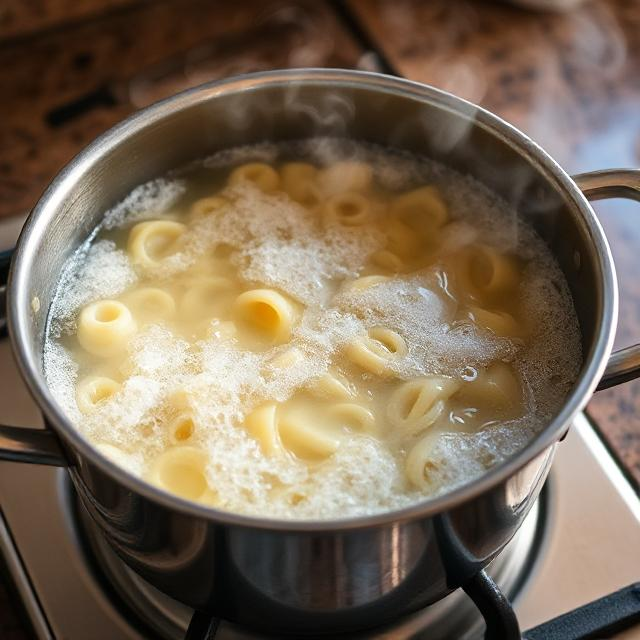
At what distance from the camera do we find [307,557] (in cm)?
71

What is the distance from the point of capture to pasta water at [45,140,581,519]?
0.90m

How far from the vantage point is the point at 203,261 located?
44.2 inches

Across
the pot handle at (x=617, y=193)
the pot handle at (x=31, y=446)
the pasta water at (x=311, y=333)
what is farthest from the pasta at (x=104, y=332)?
the pot handle at (x=617, y=193)

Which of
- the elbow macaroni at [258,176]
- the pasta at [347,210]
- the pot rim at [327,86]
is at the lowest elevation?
the pasta at [347,210]

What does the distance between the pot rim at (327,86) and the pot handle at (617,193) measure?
31 millimetres

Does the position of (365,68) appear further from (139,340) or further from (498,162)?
(139,340)

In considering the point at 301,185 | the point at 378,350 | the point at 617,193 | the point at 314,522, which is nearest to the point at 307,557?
the point at 314,522

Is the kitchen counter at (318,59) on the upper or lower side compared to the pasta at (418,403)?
upper

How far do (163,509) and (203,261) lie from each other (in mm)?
486

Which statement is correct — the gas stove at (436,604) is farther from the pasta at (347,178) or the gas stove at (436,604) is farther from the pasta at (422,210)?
the pasta at (347,178)

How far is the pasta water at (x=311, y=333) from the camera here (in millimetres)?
896

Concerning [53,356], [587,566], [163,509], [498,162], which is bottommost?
[587,566]

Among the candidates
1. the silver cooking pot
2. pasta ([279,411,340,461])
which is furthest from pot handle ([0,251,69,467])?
pasta ([279,411,340,461])

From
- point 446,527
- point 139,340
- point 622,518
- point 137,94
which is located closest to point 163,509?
point 446,527
